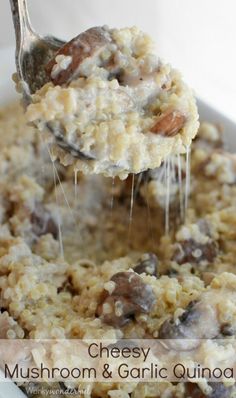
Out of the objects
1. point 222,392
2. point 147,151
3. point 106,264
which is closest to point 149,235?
point 106,264

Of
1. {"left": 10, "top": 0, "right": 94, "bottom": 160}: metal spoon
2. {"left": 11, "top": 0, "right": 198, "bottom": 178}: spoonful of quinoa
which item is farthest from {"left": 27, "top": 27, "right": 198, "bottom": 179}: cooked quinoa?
{"left": 10, "top": 0, "right": 94, "bottom": 160}: metal spoon

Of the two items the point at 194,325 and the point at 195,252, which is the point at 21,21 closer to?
the point at 195,252

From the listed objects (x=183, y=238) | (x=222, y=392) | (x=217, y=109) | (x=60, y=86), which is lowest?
(x=222, y=392)

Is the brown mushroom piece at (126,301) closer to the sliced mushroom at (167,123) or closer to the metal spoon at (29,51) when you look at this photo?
the sliced mushroom at (167,123)

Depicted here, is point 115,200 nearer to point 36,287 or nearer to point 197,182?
point 197,182

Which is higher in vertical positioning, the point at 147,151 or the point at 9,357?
the point at 147,151
